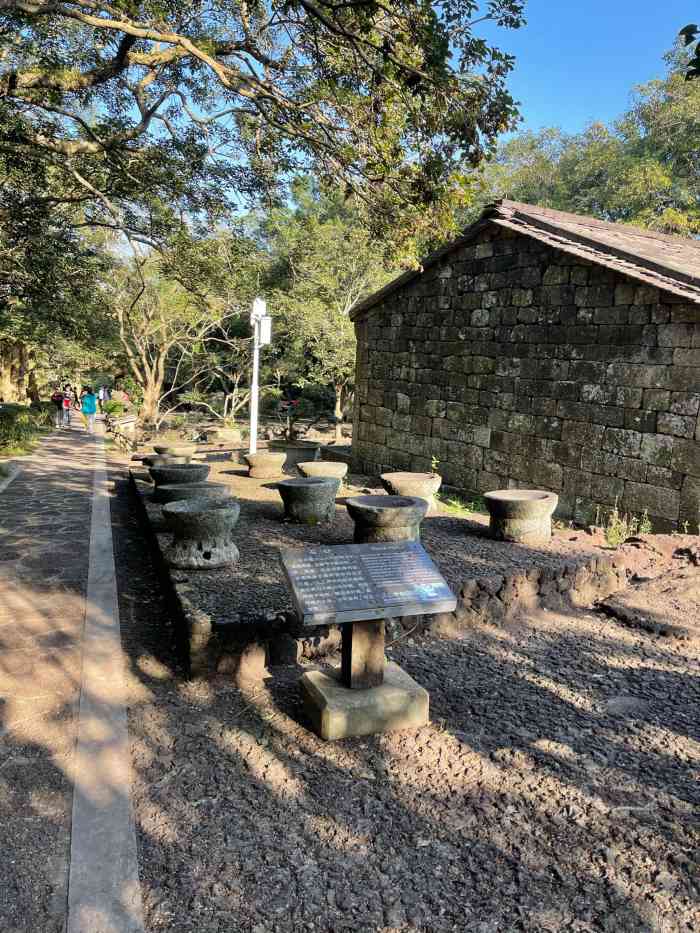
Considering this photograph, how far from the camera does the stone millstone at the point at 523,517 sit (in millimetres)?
6605

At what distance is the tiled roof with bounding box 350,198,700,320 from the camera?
24.2ft

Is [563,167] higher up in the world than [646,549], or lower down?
higher up

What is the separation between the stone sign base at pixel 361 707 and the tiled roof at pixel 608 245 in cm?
482

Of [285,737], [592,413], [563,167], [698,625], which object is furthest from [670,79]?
[285,737]

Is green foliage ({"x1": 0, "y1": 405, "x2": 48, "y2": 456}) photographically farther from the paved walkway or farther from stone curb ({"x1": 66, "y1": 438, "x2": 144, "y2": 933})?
stone curb ({"x1": 66, "y1": 438, "x2": 144, "y2": 933})

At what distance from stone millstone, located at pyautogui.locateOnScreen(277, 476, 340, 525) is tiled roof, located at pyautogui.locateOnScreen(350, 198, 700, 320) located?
2681mm

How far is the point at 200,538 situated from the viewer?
5461 mm

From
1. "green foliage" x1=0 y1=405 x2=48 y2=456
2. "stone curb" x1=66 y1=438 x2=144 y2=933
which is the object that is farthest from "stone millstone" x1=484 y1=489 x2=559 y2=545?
"green foliage" x1=0 y1=405 x2=48 y2=456

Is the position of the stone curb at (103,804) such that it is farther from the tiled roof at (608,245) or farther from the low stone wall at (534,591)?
the tiled roof at (608,245)

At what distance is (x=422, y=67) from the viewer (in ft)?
17.9

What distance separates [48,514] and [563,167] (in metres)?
25.6

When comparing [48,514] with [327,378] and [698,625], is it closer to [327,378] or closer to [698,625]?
[698,625]

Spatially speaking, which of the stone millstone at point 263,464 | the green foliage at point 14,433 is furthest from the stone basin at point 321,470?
the green foliage at point 14,433

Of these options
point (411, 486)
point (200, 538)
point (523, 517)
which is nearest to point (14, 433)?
point (411, 486)
